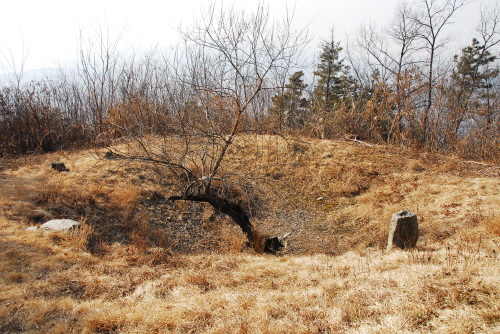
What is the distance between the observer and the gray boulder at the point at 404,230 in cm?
508

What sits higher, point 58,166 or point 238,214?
point 58,166

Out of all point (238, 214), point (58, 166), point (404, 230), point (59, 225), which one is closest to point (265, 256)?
point (238, 214)

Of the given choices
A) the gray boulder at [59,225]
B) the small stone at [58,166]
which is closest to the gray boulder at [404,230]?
the gray boulder at [59,225]

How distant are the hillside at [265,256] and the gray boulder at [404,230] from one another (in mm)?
327

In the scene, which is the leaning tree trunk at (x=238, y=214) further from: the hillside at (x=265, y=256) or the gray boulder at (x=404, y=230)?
the gray boulder at (x=404, y=230)

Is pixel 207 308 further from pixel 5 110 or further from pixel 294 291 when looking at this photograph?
pixel 5 110

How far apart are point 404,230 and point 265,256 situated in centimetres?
249

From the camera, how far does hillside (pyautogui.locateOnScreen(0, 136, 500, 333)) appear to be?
303 centimetres

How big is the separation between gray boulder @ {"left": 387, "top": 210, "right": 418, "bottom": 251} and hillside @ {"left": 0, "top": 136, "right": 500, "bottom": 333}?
1.07 ft

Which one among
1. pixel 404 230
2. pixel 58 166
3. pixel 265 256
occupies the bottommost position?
pixel 265 256

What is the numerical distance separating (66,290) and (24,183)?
5022 mm

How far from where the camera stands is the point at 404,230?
5121 millimetres

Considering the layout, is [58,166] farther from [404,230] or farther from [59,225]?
[404,230]

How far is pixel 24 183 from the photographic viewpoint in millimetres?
7684
